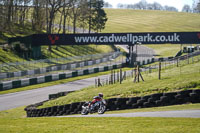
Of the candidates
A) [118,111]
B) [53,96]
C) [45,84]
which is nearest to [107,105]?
[118,111]

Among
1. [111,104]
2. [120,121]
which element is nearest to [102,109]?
[111,104]

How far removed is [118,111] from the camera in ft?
52.8

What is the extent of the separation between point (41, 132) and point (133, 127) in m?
3.00

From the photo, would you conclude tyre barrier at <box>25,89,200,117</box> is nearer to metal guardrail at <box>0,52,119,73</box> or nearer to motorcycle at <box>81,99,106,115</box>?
motorcycle at <box>81,99,106,115</box>

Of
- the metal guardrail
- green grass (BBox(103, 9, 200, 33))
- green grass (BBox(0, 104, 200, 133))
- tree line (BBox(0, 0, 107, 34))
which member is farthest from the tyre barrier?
green grass (BBox(103, 9, 200, 33))

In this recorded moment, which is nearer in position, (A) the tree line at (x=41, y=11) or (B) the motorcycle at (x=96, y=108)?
(B) the motorcycle at (x=96, y=108)

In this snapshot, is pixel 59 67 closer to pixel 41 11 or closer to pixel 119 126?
pixel 41 11

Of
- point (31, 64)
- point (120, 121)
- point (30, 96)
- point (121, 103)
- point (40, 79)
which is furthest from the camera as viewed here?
point (31, 64)

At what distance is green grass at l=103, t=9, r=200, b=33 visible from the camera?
121125 millimetres

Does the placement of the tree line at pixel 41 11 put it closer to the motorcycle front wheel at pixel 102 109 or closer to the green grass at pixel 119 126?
the motorcycle front wheel at pixel 102 109

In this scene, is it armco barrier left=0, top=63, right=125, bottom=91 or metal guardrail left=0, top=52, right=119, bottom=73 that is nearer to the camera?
armco barrier left=0, top=63, right=125, bottom=91

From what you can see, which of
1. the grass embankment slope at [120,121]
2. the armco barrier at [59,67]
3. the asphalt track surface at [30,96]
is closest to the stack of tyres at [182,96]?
the grass embankment slope at [120,121]

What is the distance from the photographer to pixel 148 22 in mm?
136125

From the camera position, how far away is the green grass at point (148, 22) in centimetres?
12112
